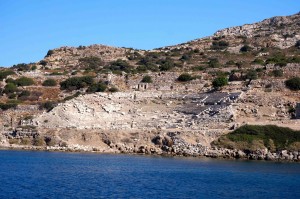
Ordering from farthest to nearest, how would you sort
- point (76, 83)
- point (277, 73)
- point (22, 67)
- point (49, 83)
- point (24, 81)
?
point (22, 67)
point (24, 81)
point (49, 83)
point (76, 83)
point (277, 73)

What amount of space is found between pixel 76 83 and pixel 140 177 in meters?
40.7

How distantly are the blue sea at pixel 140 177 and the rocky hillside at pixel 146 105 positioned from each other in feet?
14.4

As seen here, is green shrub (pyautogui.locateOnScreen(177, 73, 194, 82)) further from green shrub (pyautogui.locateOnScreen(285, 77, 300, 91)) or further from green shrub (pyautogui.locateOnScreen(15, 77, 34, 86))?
green shrub (pyautogui.locateOnScreen(15, 77, 34, 86))

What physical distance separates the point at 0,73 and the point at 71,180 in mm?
52578

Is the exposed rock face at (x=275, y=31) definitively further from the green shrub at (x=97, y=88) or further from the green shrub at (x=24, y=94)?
the green shrub at (x=24, y=94)

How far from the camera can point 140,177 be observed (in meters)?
30.7

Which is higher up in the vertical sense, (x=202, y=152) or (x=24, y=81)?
(x=24, y=81)

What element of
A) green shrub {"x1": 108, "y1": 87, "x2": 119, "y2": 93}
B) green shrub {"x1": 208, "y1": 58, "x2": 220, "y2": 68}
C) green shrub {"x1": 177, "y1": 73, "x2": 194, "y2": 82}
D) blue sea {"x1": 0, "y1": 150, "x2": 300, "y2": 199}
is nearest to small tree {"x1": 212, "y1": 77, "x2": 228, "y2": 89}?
green shrub {"x1": 177, "y1": 73, "x2": 194, "y2": 82}

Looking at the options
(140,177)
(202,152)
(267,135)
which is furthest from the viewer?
(267,135)

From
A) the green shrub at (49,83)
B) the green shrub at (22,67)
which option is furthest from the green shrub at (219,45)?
the green shrub at (49,83)

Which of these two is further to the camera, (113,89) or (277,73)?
(113,89)

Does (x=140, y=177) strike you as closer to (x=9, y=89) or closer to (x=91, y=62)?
(x=9, y=89)

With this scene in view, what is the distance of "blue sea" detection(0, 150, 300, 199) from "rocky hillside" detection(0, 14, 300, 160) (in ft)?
14.4

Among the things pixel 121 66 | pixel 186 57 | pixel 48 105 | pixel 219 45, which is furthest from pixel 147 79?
pixel 219 45
